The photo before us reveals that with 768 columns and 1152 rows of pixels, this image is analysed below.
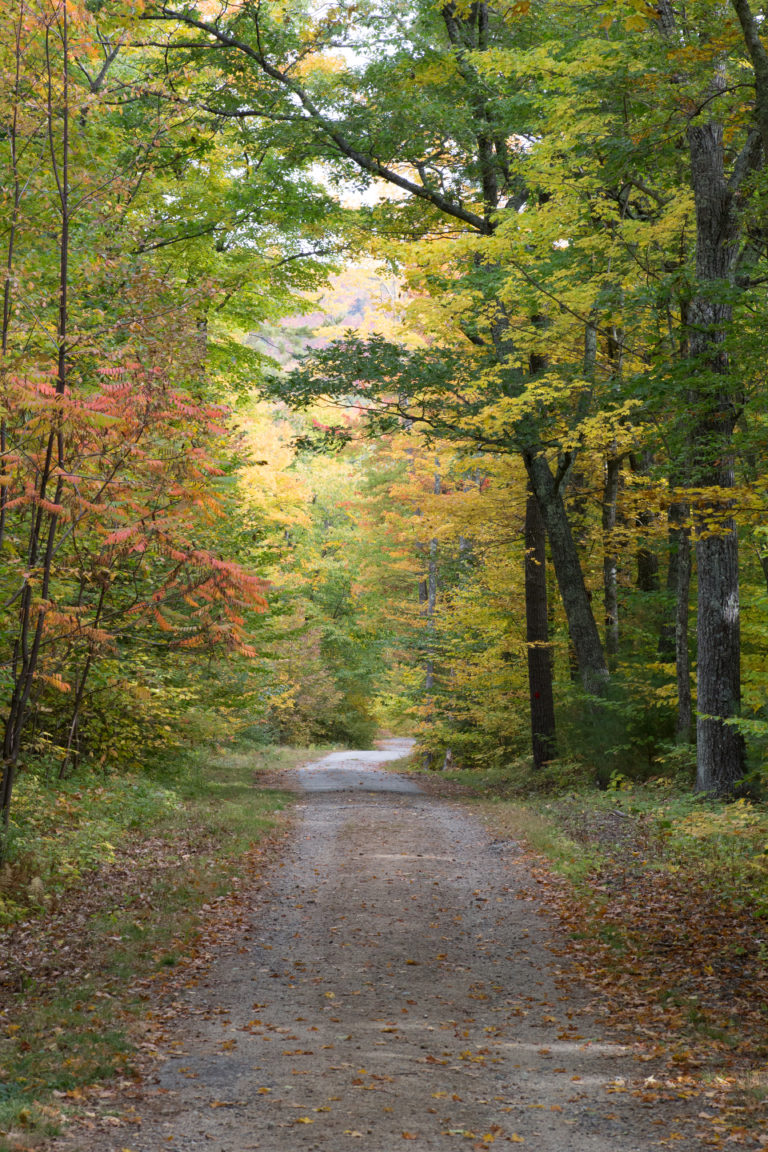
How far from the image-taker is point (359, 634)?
3472 cm

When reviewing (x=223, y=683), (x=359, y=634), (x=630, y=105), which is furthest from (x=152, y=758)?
(x=359, y=634)

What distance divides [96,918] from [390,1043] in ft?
10.3

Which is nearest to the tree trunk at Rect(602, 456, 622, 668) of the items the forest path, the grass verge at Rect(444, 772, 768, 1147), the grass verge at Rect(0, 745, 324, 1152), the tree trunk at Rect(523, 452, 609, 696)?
the tree trunk at Rect(523, 452, 609, 696)

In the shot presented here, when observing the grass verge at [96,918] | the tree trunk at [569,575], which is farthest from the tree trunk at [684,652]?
the grass verge at [96,918]

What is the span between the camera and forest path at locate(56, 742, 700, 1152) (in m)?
4.14

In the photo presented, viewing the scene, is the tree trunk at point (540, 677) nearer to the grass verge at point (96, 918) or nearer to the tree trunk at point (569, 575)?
the tree trunk at point (569, 575)

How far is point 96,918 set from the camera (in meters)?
7.28

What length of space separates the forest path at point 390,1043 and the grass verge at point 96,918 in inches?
12.5

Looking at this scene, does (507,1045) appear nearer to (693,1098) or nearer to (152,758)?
(693,1098)

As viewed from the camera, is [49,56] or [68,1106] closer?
[68,1106]

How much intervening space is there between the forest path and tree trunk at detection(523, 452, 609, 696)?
22.6ft

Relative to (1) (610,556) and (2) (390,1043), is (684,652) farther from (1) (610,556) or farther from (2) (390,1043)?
(2) (390,1043)

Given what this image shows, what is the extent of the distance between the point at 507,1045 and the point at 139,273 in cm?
648

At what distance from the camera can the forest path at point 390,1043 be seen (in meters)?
4.14
